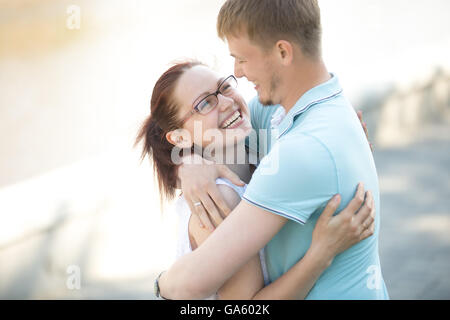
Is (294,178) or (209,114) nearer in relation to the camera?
(294,178)

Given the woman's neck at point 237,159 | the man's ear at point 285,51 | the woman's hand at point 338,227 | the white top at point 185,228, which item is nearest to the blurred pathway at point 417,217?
the woman's neck at point 237,159

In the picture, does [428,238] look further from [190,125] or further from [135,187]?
[190,125]

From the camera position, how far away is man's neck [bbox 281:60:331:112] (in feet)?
6.61

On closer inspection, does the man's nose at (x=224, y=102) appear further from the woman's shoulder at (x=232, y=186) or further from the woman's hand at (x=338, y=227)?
the woman's hand at (x=338, y=227)

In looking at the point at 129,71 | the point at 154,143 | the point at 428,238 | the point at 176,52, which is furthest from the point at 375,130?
the point at 154,143

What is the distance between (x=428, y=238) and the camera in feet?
15.5

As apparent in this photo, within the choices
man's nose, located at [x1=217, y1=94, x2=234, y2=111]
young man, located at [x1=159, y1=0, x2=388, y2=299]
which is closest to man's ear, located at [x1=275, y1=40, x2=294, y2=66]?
young man, located at [x1=159, y1=0, x2=388, y2=299]

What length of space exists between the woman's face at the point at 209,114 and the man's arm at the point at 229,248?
45 centimetres

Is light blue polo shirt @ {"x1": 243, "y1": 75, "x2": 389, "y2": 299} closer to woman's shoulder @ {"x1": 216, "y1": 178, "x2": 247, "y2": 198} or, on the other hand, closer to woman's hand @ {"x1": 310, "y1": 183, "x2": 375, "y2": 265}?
woman's hand @ {"x1": 310, "y1": 183, "x2": 375, "y2": 265}

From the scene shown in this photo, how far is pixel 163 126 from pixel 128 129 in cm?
432

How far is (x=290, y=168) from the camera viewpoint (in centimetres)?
177

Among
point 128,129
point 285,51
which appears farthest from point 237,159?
point 128,129

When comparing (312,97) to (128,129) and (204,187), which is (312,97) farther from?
(128,129)

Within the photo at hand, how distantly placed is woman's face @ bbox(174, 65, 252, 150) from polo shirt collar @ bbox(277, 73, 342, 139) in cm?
24
